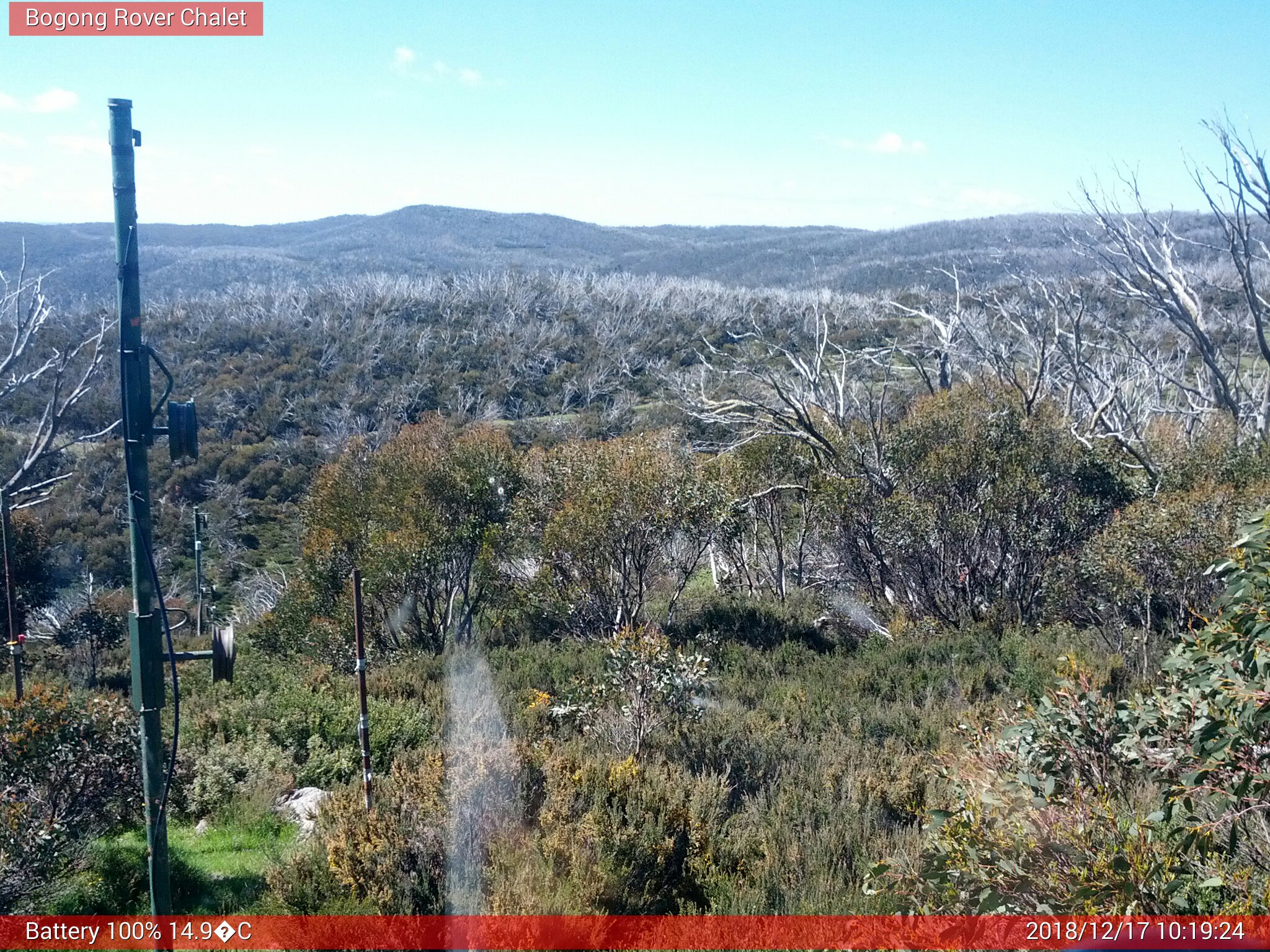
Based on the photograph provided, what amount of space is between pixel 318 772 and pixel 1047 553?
8.90 metres

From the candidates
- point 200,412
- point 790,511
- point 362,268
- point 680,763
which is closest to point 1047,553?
point 790,511

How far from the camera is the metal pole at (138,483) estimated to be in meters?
3.39

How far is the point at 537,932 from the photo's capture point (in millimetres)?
4148

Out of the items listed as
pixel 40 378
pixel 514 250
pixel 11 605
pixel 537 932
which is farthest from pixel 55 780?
pixel 514 250

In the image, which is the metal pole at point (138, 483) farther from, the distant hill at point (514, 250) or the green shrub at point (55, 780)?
the distant hill at point (514, 250)

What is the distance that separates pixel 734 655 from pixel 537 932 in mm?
6660

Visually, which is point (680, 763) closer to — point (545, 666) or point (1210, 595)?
point (545, 666)

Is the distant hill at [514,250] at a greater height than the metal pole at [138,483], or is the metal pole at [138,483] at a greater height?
the distant hill at [514,250]

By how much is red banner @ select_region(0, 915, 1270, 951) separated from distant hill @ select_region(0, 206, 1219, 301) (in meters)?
40.4

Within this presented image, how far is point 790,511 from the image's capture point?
1477 cm

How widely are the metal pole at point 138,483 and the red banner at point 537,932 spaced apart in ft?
1.37

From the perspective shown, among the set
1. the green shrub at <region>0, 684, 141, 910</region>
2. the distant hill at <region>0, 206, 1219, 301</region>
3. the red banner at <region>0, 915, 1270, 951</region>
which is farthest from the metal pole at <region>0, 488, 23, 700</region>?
the distant hill at <region>0, 206, 1219, 301</region>

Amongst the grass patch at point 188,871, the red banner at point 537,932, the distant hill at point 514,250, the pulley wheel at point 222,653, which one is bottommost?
the grass patch at point 188,871

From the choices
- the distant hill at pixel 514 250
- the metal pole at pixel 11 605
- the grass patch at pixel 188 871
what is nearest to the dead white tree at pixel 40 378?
the metal pole at pixel 11 605
